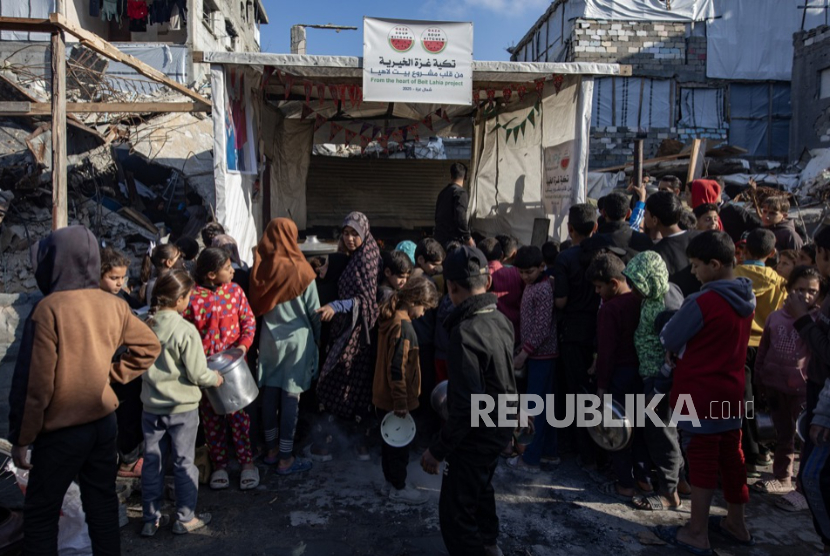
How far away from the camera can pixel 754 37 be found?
19797 millimetres

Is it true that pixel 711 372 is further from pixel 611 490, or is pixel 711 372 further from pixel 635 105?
pixel 635 105

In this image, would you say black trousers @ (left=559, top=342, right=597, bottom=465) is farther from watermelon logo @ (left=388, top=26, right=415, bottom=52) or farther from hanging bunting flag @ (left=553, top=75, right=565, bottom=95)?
hanging bunting flag @ (left=553, top=75, right=565, bottom=95)

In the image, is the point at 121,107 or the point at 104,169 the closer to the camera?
the point at 121,107

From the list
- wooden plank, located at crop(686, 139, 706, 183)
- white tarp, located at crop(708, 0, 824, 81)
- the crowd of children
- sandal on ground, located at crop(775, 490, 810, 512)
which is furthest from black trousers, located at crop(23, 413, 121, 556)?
white tarp, located at crop(708, 0, 824, 81)

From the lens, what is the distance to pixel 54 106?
17.3 feet

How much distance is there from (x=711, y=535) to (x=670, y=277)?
159 cm

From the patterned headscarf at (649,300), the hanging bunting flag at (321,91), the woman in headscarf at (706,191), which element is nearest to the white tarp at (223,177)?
the hanging bunting flag at (321,91)

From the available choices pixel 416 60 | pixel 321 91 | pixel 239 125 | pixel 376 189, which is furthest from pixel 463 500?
pixel 376 189

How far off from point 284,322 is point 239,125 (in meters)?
3.61

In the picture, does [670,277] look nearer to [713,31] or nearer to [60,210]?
[60,210]

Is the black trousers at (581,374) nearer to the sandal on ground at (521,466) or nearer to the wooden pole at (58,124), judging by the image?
the sandal on ground at (521,466)

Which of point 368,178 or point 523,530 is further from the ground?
point 368,178

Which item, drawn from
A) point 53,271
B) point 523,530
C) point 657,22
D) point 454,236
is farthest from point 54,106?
point 657,22

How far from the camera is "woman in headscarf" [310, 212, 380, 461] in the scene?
4.16 meters
